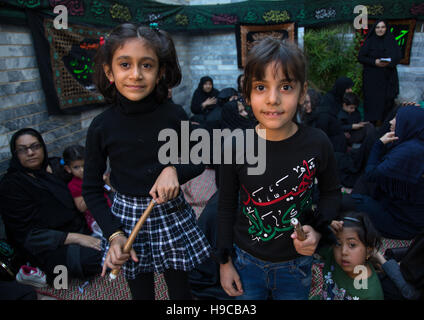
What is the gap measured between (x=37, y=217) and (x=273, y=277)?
2.06m

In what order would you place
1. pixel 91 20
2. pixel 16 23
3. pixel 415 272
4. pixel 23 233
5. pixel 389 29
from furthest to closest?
pixel 389 29 → pixel 91 20 → pixel 16 23 → pixel 23 233 → pixel 415 272

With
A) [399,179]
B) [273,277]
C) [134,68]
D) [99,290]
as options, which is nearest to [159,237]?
[273,277]

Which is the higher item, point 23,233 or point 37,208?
point 37,208

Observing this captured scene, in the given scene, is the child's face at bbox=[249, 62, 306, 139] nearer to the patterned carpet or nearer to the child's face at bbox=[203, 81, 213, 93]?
the patterned carpet

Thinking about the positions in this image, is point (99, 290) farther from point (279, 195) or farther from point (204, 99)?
point (204, 99)

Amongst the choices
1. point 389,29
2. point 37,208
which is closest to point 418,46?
point 389,29

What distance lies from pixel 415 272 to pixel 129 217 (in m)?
1.46

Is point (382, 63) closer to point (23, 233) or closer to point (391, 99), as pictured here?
point (391, 99)

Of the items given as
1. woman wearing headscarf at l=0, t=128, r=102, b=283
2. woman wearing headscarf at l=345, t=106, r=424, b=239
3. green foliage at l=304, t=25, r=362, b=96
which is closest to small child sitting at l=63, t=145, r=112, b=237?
woman wearing headscarf at l=0, t=128, r=102, b=283

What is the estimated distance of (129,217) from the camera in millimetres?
1244

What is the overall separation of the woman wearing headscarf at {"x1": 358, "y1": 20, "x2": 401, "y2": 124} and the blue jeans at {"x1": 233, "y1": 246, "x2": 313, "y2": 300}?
213 inches

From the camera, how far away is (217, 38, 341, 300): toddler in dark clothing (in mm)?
1047

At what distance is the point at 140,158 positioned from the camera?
1.21 meters

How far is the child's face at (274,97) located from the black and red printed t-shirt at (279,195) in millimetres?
123
